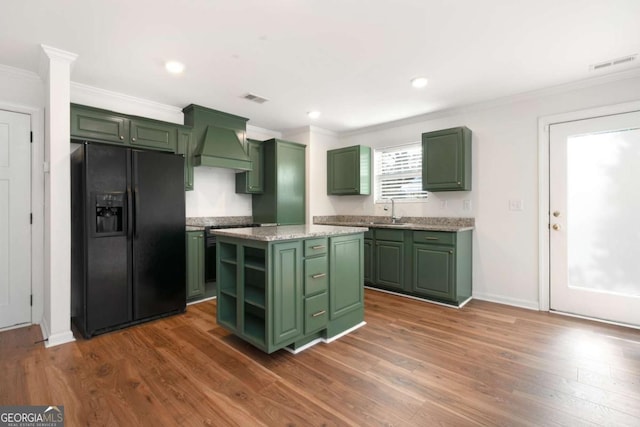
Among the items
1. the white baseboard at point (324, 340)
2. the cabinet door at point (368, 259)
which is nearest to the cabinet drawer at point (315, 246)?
the white baseboard at point (324, 340)

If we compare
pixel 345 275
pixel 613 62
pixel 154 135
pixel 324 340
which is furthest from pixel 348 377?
pixel 613 62

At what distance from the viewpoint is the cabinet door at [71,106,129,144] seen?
2.97m

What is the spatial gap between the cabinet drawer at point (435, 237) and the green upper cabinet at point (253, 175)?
7.79 feet

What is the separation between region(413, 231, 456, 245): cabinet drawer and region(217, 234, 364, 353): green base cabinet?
111cm

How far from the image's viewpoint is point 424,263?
364cm

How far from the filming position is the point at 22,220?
290cm

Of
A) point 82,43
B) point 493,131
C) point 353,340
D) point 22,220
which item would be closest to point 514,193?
point 493,131

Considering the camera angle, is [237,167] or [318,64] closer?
[318,64]

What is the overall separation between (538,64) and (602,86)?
88 centimetres

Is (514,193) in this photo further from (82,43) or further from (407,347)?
(82,43)

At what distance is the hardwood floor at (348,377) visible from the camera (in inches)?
65.8

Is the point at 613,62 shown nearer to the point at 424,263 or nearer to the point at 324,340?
the point at 424,263

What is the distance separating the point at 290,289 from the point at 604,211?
3.16 metres

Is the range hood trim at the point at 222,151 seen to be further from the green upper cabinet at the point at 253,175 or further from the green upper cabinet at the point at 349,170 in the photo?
the green upper cabinet at the point at 349,170
